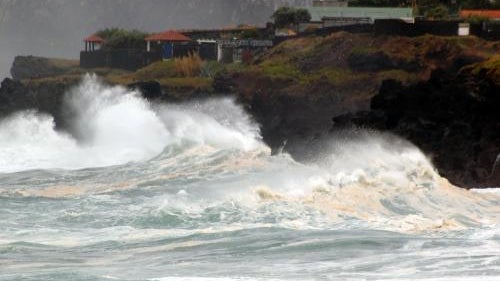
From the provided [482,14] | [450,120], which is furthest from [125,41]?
[450,120]

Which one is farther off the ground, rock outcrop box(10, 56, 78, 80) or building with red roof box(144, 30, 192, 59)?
building with red roof box(144, 30, 192, 59)

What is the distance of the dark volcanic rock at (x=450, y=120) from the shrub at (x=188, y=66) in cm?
2103

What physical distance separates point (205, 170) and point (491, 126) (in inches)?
334

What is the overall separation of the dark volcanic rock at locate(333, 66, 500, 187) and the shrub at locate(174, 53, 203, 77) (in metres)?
21.0

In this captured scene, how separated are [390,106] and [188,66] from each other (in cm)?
2315

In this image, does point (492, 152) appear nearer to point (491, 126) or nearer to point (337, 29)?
point (491, 126)

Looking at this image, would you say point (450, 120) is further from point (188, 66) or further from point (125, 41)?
point (125, 41)

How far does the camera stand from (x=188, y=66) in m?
70.1

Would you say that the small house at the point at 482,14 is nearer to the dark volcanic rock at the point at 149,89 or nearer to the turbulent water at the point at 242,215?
the turbulent water at the point at 242,215

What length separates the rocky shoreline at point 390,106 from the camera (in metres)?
43.7

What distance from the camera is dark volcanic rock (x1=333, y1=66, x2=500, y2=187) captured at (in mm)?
42906

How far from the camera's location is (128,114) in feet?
207

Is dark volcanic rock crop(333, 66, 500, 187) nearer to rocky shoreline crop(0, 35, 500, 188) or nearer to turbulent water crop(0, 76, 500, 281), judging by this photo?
rocky shoreline crop(0, 35, 500, 188)

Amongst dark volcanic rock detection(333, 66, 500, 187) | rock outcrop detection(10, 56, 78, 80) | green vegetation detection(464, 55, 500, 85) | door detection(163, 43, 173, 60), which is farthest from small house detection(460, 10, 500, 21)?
rock outcrop detection(10, 56, 78, 80)
